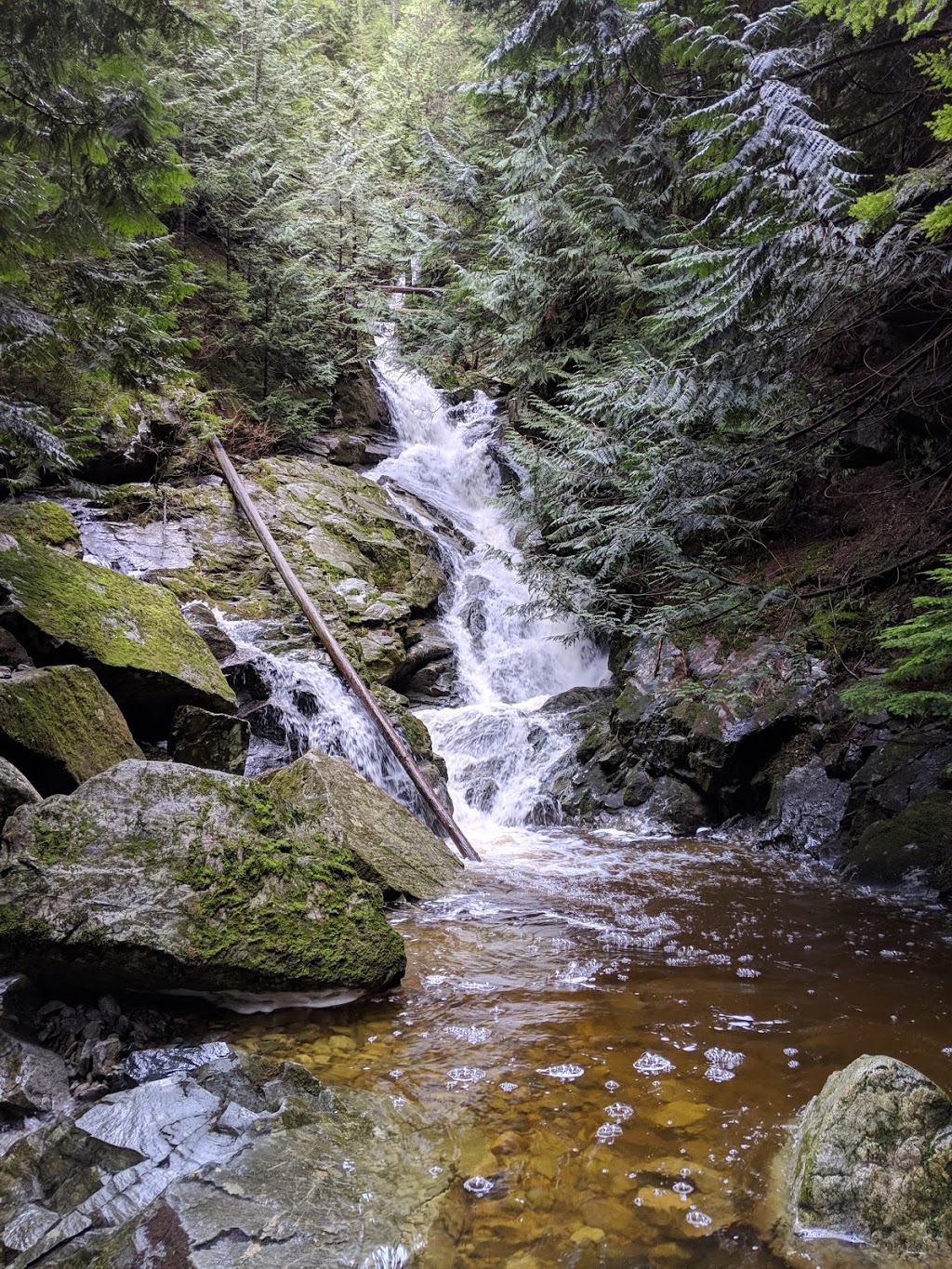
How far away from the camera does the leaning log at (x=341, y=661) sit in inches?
312

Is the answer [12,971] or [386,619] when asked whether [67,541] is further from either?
[12,971]

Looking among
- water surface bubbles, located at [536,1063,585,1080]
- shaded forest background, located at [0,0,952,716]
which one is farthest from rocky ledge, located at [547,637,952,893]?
water surface bubbles, located at [536,1063,585,1080]

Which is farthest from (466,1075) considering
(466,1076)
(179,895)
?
(179,895)

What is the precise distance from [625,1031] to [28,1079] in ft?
8.51

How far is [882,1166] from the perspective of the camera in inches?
86.4

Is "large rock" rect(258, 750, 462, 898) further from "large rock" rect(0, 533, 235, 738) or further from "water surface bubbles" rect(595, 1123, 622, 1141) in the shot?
"water surface bubbles" rect(595, 1123, 622, 1141)

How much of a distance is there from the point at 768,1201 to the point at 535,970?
7.17 feet

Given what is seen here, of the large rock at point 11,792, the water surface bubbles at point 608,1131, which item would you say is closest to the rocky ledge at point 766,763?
the water surface bubbles at point 608,1131

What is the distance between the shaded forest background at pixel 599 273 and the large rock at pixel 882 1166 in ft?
8.58

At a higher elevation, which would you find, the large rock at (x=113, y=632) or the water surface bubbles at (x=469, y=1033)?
the large rock at (x=113, y=632)

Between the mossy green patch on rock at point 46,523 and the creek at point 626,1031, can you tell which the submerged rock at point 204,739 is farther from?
the mossy green patch on rock at point 46,523

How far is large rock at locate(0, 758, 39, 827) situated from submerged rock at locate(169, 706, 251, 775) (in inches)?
100

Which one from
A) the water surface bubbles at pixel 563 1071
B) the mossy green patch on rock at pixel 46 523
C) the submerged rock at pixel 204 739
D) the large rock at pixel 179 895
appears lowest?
the water surface bubbles at pixel 563 1071

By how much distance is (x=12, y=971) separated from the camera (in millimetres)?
3066
